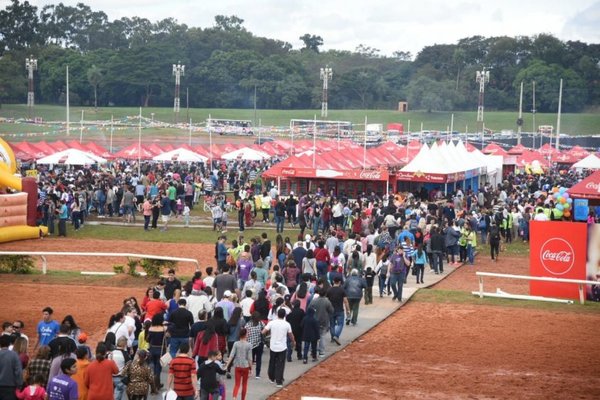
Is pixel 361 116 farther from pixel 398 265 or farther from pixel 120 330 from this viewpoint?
pixel 120 330

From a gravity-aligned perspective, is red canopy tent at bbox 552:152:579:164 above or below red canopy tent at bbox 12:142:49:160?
above

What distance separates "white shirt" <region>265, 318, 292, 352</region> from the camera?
16.2 m

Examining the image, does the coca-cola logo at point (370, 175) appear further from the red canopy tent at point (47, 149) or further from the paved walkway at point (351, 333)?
the red canopy tent at point (47, 149)

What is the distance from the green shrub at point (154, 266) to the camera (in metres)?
25.8

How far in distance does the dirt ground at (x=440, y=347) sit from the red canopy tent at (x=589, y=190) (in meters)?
4.82

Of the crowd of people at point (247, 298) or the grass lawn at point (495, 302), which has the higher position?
the crowd of people at point (247, 298)

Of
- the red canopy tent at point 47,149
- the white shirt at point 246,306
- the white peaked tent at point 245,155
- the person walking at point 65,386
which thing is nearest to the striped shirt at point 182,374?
the person walking at point 65,386

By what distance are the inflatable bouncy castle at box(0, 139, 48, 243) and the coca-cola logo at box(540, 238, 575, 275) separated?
56.4ft

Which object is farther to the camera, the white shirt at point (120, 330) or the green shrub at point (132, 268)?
the green shrub at point (132, 268)

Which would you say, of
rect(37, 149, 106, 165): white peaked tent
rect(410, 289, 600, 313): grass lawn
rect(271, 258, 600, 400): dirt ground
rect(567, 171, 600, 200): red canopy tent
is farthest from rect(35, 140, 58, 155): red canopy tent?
rect(271, 258, 600, 400): dirt ground

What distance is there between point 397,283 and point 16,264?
9999 mm

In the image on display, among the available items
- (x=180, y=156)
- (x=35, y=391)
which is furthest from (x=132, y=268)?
(x=180, y=156)

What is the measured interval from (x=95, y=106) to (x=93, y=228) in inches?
2850

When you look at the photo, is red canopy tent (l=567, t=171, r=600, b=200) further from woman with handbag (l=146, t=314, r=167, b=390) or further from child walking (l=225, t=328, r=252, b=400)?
woman with handbag (l=146, t=314, r=167, b=390)
